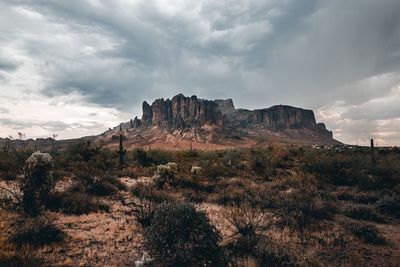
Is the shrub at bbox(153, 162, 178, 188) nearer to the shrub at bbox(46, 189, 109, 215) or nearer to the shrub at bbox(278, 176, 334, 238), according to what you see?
the shrub at bbox(46, 189, 109, 215)

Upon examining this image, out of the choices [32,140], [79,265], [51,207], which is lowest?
[79,265]

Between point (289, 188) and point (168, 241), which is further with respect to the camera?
point (289, 188)

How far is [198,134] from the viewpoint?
143 metres

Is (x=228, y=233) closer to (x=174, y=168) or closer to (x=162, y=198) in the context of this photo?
(x=162, y=198)

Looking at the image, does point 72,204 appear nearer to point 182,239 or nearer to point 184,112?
point 182,239

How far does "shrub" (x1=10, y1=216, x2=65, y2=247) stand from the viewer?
278 inches

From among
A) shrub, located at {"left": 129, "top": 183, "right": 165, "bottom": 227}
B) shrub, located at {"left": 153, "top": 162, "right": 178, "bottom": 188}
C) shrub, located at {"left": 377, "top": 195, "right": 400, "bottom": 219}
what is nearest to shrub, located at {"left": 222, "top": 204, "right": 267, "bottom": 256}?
shrub, located at {"left": 129, "top": 183, "right": 165, "bottom": 227}

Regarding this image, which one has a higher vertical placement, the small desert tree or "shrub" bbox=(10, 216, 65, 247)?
the small desert tree

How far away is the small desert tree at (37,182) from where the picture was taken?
9.51m

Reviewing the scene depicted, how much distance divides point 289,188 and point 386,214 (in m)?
4.85

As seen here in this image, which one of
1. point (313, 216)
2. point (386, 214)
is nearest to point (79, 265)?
point (313, 216)

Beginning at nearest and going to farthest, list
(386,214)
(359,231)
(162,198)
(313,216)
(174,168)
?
(359,231) → (313,216) → (386,214) → (162,198) → (174,168)

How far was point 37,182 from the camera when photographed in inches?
403

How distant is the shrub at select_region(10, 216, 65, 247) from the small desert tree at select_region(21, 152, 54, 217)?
1541 mm
